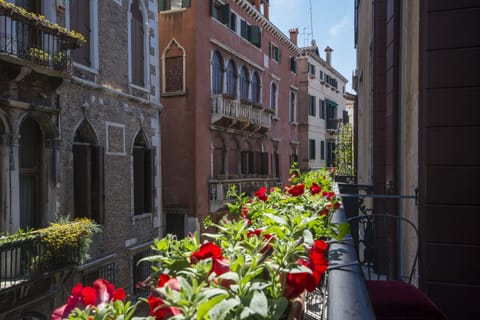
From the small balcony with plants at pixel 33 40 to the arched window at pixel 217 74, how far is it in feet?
27.8

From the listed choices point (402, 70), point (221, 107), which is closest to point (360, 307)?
point (402, 70)

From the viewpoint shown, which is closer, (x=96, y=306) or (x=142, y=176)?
(x=96, y=306)

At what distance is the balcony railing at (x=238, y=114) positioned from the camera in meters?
16.7

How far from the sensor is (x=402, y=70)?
4.78 m

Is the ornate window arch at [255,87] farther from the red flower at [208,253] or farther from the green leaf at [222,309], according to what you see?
the green leaf at [222,309]

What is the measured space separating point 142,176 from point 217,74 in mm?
6510

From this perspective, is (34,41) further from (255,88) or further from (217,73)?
(255,88)

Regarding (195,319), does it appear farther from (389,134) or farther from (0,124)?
(0,124)

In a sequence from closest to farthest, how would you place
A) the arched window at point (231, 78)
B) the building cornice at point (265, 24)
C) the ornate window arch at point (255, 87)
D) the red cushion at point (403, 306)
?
1. the red cushion at point (403, 306)
2. the arched window at point (231, 78)
3. the building cornice at point (265, 24)
4. the ornate window arch at point (255, 87)

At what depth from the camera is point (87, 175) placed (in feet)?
Result: 32.8

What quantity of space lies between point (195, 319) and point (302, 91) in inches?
1127

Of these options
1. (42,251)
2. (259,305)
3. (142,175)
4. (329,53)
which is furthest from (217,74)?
(329,53)

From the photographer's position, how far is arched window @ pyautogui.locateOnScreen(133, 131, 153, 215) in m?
12.5

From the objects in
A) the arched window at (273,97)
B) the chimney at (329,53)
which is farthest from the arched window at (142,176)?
the chimney at (329,53)
